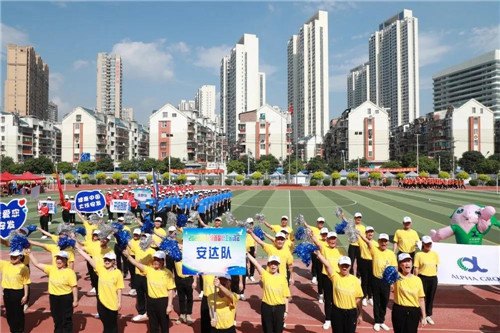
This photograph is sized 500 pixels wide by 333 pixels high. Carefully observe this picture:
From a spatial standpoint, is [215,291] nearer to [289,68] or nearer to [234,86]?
[234,86]

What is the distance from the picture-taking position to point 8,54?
133625mm

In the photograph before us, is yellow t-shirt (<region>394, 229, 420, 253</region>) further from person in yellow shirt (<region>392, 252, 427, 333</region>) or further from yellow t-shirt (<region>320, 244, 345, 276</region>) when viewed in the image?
person in yellow shirt (<region>392, 252, 427, 333</region>)

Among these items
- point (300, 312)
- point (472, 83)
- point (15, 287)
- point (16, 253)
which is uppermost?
point (472, 83)

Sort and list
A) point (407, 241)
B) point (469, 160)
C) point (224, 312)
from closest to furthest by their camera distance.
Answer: point (224, 312)
point (407, 241)
point (469, 160)

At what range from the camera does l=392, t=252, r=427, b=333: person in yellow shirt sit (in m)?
5.42

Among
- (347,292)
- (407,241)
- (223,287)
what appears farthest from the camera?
(407,241)

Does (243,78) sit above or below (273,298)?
above

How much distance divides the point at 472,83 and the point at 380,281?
16087 cm

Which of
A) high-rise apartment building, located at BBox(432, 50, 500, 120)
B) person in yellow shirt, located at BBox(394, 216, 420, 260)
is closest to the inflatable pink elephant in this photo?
person in yellow shirt, located at BBox(394, 216, 420, 260)

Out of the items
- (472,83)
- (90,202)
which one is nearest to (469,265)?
(90,202)

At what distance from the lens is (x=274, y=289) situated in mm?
5473

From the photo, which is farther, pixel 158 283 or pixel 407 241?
pixel 407 241

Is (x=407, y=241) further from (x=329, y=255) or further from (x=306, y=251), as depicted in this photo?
(x=306, y=251)

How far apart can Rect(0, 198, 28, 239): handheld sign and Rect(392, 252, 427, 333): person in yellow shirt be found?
7.10 m
